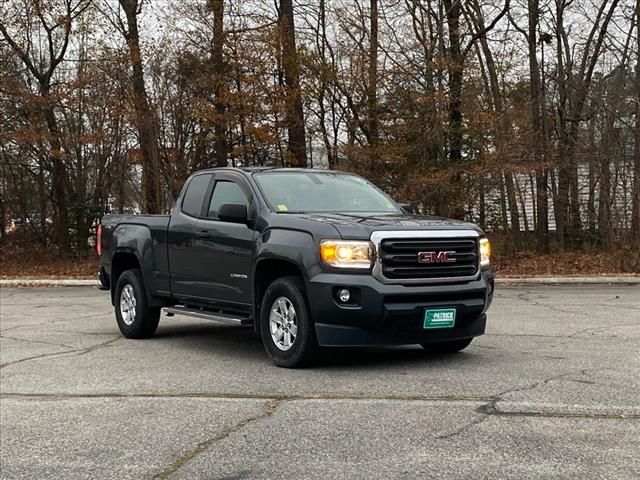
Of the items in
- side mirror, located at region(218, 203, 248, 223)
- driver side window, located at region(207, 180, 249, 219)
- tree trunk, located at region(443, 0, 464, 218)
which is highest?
tree trunk, located at region(443, 0, 464, 218)

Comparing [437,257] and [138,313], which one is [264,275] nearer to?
[437,257]

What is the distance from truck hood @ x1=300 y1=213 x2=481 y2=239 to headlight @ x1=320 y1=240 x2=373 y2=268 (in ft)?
0.24

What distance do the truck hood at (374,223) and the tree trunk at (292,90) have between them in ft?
49.6

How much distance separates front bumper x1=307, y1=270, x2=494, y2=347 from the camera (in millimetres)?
6797

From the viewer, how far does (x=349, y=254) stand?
6883 mm

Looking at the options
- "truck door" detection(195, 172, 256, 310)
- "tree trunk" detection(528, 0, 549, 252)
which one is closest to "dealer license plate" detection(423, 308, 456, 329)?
"truck door" detection(195, 172, 256, 310)

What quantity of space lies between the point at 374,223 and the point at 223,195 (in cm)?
222

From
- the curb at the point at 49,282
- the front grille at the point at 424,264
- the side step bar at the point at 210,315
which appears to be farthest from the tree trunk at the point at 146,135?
the front grille at the point at 424,264

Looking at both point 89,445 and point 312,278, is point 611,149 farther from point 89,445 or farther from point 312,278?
point 89,445

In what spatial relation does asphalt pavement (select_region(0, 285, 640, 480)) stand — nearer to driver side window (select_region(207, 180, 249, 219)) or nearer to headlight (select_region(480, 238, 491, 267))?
headlight (select_region(480, 238, 491, 267))

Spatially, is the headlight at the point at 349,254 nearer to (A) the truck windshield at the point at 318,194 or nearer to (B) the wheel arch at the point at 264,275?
(B) the wheel arch at the point at 264,275

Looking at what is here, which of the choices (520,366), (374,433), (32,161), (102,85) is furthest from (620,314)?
(32,161)

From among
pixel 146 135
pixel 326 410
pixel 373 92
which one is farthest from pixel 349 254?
pixel 146 135

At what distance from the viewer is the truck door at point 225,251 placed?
7.94m
